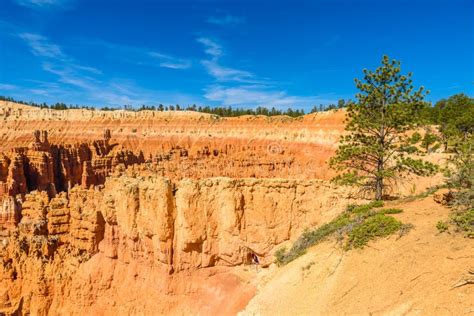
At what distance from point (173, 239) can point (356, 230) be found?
9624 millimetres

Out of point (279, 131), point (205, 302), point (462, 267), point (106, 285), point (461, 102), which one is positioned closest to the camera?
point (462, 267)

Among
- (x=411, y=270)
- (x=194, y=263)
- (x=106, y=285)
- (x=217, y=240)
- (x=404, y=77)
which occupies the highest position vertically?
(x=404, y=77)

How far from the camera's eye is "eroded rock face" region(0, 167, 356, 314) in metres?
17.7

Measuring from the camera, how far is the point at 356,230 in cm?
1198

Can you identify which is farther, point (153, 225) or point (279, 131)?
point (279, 131)

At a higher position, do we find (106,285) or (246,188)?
(246,188)

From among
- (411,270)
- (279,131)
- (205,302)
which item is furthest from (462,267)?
Result: (279,131)

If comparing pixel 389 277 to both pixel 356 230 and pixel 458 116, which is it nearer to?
pixel 356 230

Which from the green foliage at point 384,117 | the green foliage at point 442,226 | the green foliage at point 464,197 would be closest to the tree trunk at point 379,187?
the green foliage at point 384,117

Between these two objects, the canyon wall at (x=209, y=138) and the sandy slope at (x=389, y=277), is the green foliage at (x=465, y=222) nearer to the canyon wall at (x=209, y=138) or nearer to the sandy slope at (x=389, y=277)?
the sandy slope at (x=389, y=277)

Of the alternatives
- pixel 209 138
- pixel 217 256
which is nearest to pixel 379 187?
pixel 217 256

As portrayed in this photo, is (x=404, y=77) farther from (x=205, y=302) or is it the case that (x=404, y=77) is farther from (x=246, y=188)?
(x=205, y=302)

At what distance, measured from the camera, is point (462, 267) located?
7832mm

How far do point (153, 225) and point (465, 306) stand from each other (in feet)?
47.4
